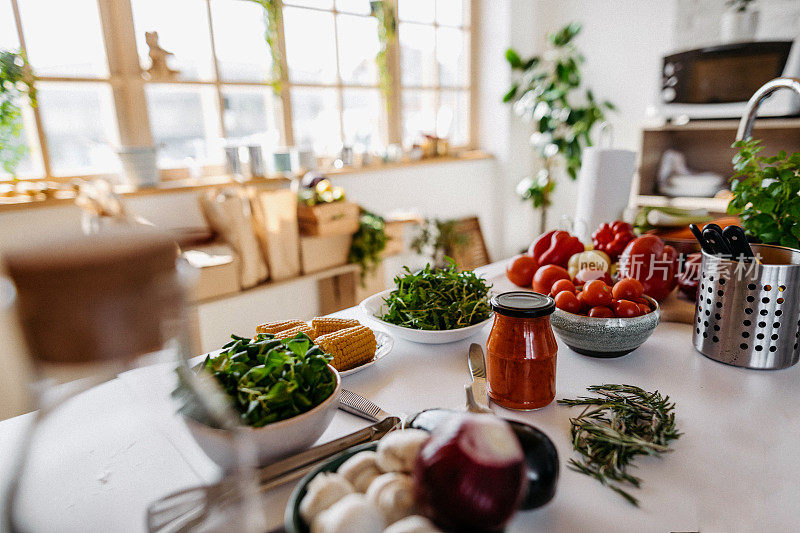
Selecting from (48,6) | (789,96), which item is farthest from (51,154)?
(789,96)

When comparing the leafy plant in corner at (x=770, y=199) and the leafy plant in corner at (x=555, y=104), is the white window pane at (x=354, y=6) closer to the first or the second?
the leafy plant in corner at (x=555, y=104)

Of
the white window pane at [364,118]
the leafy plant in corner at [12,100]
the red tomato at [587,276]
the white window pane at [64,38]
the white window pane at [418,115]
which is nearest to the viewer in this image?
the red tomato at [587,276]

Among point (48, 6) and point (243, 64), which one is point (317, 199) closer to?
point (243, 64)

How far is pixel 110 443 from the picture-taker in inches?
23.5

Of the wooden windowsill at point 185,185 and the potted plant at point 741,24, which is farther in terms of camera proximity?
the potted plant at point 741,24

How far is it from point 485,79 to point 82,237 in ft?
13.1

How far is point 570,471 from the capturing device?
1.90ft

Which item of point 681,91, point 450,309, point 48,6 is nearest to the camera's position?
point 450,309

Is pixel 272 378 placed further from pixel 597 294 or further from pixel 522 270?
pixel 522 270

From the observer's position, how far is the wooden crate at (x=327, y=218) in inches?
96.3

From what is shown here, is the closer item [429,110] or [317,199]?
[317,199]

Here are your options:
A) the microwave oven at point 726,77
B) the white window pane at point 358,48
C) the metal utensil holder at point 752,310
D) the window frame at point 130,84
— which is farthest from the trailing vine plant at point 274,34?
the metal utensil holder at point 752,310

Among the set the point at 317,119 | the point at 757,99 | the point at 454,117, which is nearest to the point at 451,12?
the point at 454,117

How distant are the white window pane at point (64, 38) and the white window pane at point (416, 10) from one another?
1.94 meters
